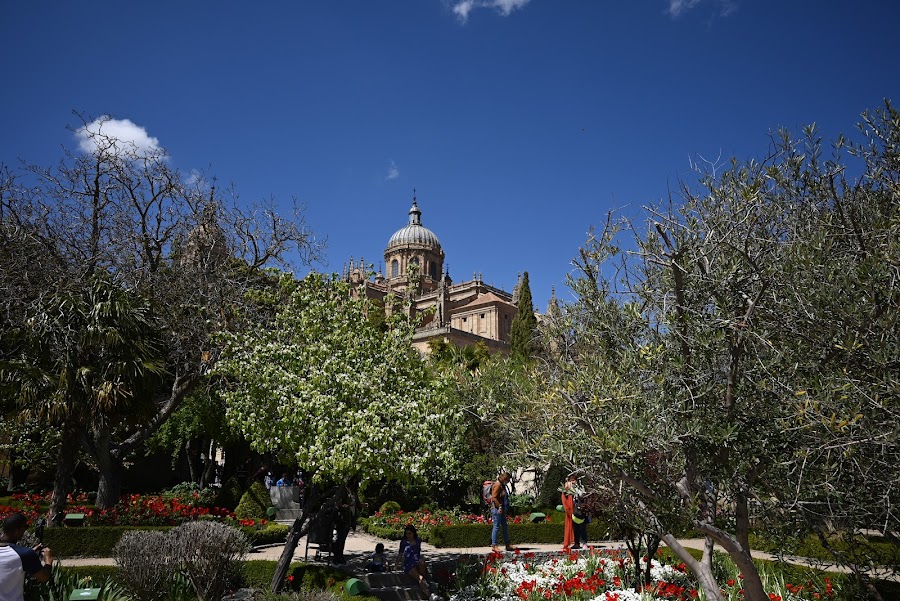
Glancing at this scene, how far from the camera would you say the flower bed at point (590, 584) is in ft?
27.2

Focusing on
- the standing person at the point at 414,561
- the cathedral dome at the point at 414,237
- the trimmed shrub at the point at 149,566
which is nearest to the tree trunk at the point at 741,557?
the standing person at the point at 414,561

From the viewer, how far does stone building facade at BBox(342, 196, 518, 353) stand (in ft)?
205

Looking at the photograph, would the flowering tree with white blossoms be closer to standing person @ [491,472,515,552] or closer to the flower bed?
the flower bed

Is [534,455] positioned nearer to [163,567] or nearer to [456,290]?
[163,567]

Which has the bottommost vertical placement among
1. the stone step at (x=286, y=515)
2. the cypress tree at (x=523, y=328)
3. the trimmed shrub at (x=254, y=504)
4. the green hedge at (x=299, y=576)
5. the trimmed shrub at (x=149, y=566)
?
the green hedge at (x=299, y=576)

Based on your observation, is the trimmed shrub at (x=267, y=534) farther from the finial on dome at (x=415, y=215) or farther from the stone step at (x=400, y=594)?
the finial on dome at (x=415, y=215)

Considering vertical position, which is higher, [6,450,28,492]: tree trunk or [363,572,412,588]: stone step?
[6,450,28,492]: tree trunk

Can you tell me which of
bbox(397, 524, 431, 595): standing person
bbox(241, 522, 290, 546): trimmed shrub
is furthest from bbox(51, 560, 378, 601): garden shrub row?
bbox(241, 522, 290, 546): trimmed shrub

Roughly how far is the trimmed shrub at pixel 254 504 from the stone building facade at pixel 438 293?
130 feet

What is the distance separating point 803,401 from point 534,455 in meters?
2.58

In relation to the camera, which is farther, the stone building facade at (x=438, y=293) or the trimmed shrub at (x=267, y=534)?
the stone building facade at (x=438, y=293)

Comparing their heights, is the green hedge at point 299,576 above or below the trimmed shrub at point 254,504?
below

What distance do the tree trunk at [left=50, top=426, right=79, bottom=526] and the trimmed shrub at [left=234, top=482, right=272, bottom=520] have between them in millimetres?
4151

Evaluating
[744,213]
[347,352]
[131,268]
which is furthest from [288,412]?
[131,268]
